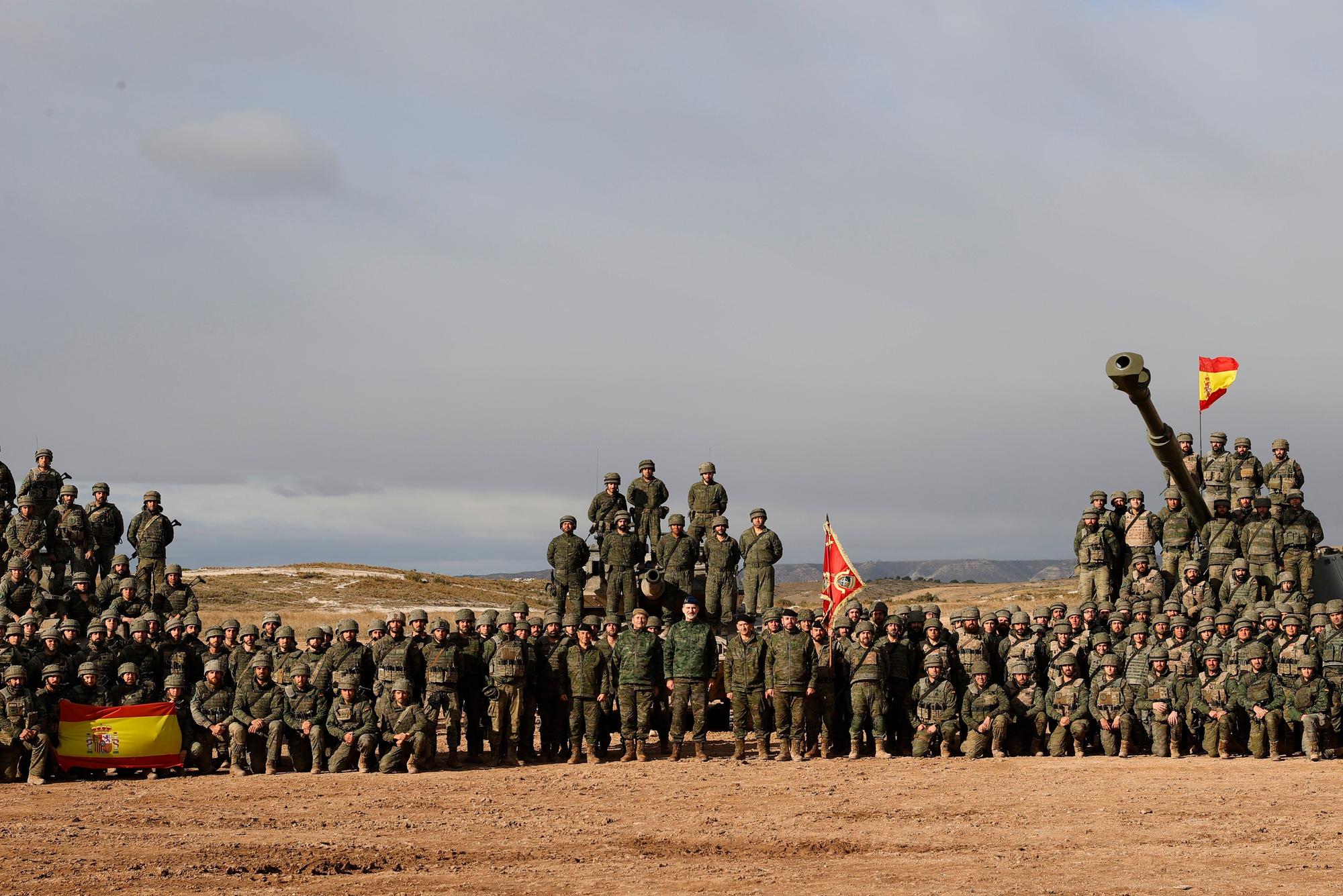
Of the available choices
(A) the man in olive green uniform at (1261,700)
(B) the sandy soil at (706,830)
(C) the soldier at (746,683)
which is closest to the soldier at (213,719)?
(B) the sandy soil at (706,830)

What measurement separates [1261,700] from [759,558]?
24.5 feet

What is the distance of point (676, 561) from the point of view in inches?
899

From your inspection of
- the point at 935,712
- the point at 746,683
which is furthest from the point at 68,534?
the point at 935,712

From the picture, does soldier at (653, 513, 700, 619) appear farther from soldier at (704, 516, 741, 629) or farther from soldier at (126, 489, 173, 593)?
soldier at (126, 489, 173, 593)

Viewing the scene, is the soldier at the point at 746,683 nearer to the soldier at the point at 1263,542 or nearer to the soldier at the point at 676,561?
the soldier at the point at 676,561

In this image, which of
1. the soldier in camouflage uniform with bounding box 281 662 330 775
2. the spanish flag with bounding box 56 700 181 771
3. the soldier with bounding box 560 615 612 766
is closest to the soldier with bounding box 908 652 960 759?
the soldier with bounding box 560 615 612 766

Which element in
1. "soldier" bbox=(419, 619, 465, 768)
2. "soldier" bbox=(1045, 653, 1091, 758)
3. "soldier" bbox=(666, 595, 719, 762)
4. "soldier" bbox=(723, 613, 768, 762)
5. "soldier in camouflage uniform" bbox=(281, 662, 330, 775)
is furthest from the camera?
"soldier" bbox=(723, 613, 768, 762)

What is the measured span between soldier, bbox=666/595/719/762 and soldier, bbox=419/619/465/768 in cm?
246

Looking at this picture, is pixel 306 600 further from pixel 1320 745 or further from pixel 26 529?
pixel 1320 745

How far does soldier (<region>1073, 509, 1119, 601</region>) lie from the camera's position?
920 inches

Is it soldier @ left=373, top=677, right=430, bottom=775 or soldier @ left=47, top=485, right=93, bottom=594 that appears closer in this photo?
soldier @ left=373, top=677, right=430, bottom=775

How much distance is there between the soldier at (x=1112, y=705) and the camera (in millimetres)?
18547

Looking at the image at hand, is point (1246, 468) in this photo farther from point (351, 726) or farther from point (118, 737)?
point (118, 737)

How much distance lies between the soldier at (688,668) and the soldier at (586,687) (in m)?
0.19
